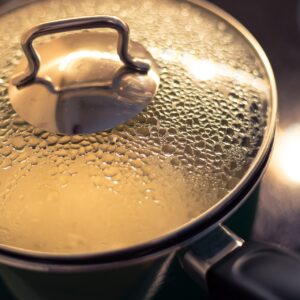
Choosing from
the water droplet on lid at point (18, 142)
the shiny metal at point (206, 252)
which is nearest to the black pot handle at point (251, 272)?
the shiny metal at point (206, 252)

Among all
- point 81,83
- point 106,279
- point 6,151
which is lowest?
point 106,279

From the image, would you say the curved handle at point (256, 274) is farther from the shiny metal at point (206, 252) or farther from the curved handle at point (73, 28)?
the curved handle at point (73, 28)

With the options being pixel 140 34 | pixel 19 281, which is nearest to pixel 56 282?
pixel 19 281

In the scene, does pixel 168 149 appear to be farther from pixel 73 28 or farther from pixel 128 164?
pixel 73 28

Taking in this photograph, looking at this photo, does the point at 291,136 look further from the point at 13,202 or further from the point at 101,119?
the point at 13,202

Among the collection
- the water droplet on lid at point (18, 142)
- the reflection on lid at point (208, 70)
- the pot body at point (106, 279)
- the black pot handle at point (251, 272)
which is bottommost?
the pot body at point (106, 279)

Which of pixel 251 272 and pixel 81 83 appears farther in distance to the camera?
pixel 81 83

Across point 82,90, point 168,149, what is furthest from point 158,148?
point 82,90
